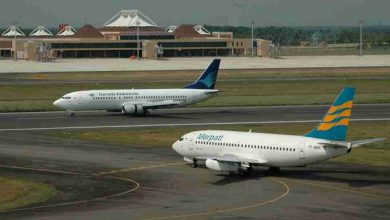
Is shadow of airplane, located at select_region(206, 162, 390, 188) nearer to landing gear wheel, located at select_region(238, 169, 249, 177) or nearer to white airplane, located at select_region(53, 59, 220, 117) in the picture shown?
landing gear wheel, located at select_region(238, 169, 249, 177)

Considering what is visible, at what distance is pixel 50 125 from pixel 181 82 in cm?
7427

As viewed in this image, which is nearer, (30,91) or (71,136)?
(71,136)

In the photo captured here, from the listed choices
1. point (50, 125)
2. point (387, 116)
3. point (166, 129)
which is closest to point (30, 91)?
point (50, 125)

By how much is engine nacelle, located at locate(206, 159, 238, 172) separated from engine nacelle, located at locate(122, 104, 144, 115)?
52223 millimetres

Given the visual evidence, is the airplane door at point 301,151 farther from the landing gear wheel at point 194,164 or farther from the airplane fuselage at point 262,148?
the landing gear wheel at point 194,164

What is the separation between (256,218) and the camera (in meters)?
53.0

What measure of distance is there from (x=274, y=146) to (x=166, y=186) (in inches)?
366

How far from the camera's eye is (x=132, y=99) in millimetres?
120000

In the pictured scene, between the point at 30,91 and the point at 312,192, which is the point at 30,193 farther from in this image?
the point at 30,91

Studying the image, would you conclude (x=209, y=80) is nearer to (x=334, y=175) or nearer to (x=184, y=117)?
(x=184, y=117)

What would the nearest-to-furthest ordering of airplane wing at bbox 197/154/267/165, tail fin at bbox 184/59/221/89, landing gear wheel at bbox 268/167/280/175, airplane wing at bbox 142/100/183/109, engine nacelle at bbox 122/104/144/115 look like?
airplane wing at bbox 197/154/267/165 → landing gear wheel at bbox 268/167/280/175 → engine nacelle at bbox 122/104/144/115 → airplane wing at bbox 142/100/183/109 → tail fin at bbox 184/59/221/89

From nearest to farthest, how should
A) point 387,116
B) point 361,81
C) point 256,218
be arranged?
point 256,218
point 387,116
point 361,81

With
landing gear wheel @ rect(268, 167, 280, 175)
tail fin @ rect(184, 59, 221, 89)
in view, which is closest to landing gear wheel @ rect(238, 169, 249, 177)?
landing gear wheel @ rect(268, 167, 280, 175)

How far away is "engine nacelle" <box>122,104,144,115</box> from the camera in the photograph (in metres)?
119
